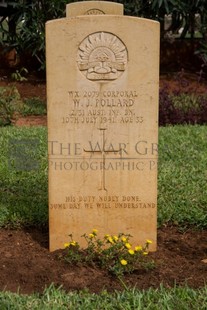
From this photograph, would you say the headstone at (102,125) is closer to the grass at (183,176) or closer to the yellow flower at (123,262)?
the yellow flower at (123,262)

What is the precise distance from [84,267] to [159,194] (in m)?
1.49

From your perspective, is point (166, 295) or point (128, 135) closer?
point (166, 295)

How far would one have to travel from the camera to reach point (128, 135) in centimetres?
421

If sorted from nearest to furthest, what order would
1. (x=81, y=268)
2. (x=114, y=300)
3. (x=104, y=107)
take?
(x=114, y=300)
(x=81, y=268)
(x=104, y=107)

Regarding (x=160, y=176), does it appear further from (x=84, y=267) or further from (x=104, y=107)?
(x=84, y=267)

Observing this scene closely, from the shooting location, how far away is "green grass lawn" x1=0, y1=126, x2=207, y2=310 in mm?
3365

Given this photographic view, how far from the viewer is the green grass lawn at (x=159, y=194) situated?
132 inches

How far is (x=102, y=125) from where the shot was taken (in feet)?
13.8

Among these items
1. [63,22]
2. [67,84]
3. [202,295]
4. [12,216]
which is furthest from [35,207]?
[202,295]

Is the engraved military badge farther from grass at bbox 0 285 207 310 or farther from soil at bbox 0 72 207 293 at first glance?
grass at bbox 0 285 207 310

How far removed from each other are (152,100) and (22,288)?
4.83ft

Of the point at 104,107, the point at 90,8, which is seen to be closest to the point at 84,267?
the point at 104,107

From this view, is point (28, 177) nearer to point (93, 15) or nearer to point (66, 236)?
point (66, 236)

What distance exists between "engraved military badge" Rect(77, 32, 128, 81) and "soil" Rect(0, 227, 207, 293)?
126cm
